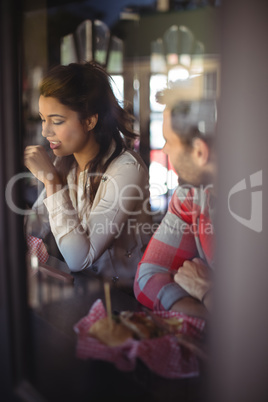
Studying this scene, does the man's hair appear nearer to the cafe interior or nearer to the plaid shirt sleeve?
the cafe interior

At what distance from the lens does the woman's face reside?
1.67m

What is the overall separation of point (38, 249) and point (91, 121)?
606 mm

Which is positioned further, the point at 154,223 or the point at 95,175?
the point at 95,175

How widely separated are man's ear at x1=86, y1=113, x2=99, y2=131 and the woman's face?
0.02 metres

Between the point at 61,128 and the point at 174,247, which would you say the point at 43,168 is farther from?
the point at 174,247

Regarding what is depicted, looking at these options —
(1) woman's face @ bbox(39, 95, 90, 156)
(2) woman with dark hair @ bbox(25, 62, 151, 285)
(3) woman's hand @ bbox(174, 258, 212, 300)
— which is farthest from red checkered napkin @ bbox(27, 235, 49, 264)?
(3) woman's hand @ bbox(174, 258, 212, 300)

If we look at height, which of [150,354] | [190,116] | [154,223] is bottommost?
[150,354]

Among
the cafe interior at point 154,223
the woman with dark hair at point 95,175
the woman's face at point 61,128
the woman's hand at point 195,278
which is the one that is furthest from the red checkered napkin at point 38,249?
the woman's hand at point 195,278

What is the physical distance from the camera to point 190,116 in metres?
1.23

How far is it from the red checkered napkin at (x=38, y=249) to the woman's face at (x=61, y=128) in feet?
1.32

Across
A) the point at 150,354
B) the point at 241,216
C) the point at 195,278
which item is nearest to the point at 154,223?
the point at 195,278

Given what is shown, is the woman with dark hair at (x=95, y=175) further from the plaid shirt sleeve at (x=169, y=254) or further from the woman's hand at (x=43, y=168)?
the plaid shirt sleeve at (x=169, y=254)

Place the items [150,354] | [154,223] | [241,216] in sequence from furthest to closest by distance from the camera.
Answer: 1. [154,223]
2. [150,354]
3. [241,216]

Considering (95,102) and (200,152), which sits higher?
(95,102)
